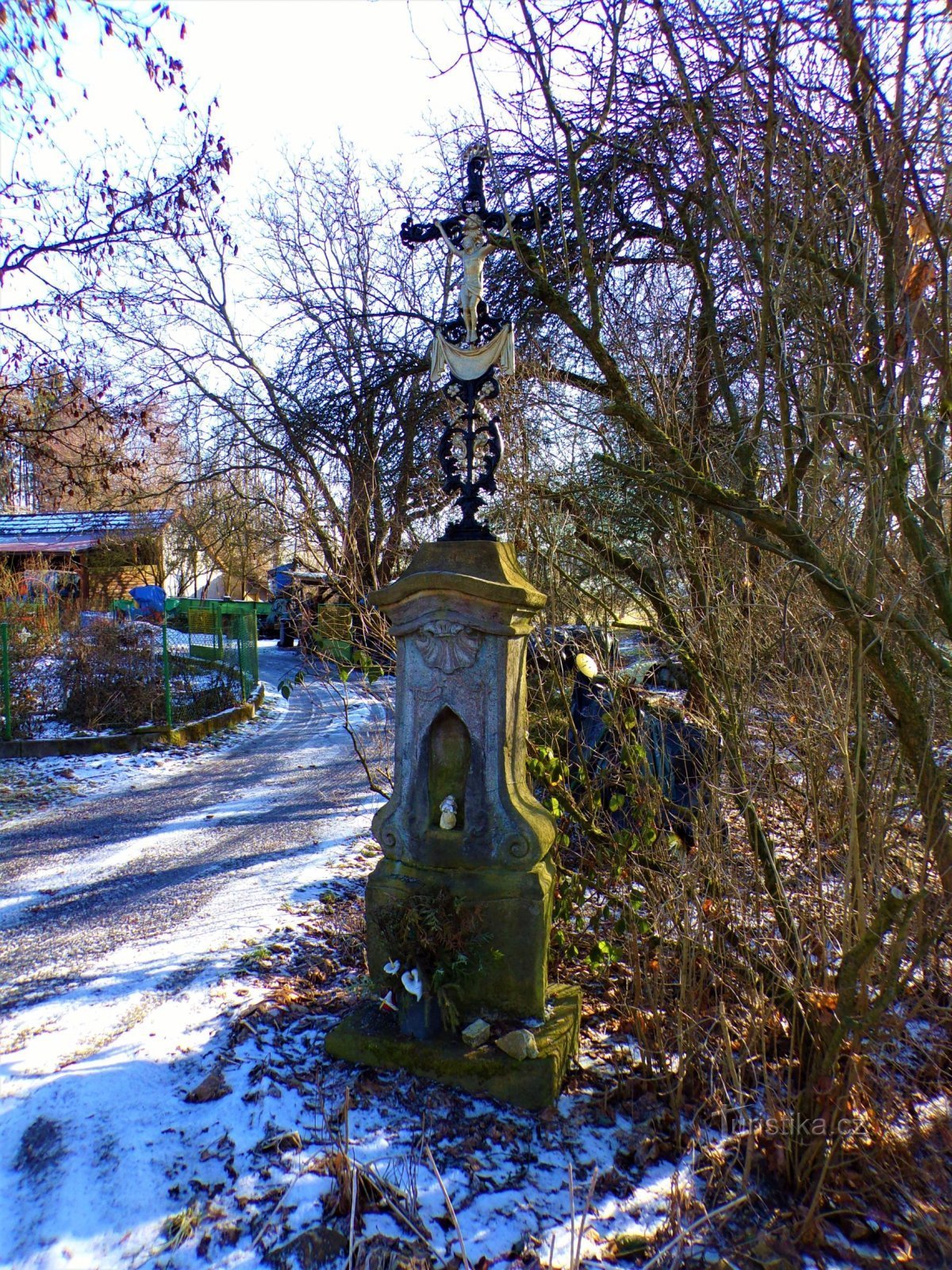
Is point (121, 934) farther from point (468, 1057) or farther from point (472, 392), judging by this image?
point (472, 392)

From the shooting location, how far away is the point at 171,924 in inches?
187

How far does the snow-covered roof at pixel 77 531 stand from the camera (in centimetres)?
2002

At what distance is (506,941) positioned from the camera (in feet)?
11.1

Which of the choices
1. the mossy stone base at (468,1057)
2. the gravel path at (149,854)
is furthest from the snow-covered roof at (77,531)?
the mossy stone base at (468,1057)

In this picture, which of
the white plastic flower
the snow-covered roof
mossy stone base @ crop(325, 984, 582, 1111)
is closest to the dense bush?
mossy stone base @ crop(325, 984, 582, 1111)

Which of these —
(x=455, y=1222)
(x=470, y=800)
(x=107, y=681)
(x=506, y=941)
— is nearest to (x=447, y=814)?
(x=470, y=800)

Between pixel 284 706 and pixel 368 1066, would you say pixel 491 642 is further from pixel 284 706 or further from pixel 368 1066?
pixel 284 706

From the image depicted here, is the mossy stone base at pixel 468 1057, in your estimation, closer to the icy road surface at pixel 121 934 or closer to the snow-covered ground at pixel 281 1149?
the snow-covered ground at pixel 281 1149

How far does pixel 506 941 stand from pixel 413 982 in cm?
43

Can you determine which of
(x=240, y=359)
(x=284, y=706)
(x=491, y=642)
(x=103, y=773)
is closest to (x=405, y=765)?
(x=491, y=642)

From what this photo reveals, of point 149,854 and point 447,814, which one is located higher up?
point 447,814

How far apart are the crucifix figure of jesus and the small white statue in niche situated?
2.11m

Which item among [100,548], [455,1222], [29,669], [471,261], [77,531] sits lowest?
[455,1222]

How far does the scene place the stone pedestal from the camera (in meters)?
3.36
